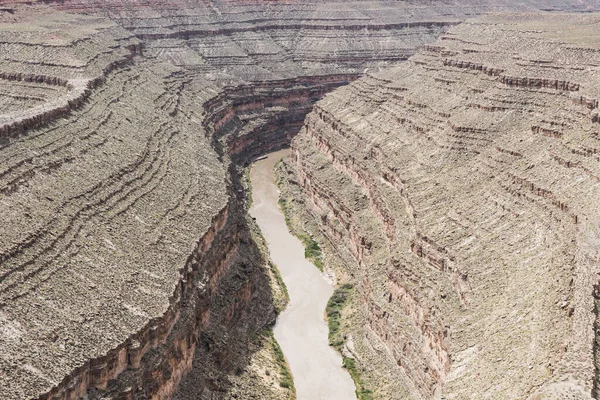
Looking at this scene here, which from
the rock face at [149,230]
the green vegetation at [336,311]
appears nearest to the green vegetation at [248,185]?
the rock face at [149,230]

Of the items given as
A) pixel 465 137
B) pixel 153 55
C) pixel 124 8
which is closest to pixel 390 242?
pixel 465 137

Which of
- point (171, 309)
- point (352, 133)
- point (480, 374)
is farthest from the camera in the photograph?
point (352, 133)

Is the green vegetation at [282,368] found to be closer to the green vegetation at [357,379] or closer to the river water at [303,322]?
the river water at [303,322]

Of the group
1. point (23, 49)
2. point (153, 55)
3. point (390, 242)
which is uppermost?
point (153, 55)

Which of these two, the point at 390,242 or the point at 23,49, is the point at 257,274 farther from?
the point at 23,49

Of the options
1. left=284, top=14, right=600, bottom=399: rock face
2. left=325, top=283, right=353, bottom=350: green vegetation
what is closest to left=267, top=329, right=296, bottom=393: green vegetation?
left=325, top=283, right=353, bottom=350: green vegetation
